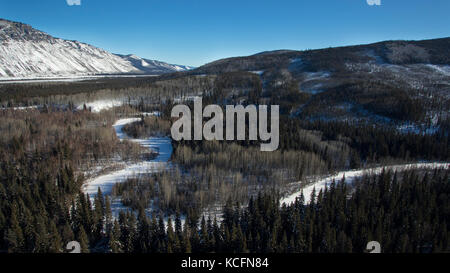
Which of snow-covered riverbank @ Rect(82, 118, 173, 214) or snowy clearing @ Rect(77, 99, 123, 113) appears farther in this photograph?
snowy clearing @ Rect(77, 99, 123, 113)

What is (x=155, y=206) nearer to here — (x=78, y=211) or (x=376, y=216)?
→ (x=78, y=211)

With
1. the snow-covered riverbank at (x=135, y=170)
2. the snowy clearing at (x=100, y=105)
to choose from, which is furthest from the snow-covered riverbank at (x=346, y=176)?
the snowy clearing at (x=100, y=105)

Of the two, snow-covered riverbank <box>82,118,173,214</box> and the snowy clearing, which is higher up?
the snowy clearing

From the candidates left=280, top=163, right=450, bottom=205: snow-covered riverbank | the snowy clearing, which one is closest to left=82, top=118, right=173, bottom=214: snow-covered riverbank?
left=280, top=163, right=450, bottom=205: snow-covered riverbank

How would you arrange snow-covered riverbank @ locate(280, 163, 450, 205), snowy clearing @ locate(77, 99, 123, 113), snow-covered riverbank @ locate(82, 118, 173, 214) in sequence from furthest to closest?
snowy clearing @ locate(77, 99, 123, 113)
snow-covered riverbank @ locate(82, 118, 173, 214)
snow-covered riverbank @ locate(280, 163, 450, 205)

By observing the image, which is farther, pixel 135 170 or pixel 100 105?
pixel 100 105

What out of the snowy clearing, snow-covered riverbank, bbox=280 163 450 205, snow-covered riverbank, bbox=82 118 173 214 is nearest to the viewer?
snow-covered riverbank, bbox=280 163 450 205

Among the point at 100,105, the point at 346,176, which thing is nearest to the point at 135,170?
the point at 346,176

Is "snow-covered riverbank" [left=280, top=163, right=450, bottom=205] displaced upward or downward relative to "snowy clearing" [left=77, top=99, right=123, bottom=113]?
downward

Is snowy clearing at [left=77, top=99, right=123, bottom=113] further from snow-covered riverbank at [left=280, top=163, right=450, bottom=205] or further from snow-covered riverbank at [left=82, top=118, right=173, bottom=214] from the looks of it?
snow-covered riverbank at [left=280, top=163, right=450, bottom=205]

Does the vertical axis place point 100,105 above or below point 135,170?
above

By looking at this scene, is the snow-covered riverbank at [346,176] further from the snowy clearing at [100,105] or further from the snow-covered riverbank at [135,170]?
the snowy clearing at [100,105]

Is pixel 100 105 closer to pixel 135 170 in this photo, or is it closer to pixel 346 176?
pixel 135 170
